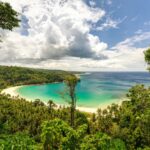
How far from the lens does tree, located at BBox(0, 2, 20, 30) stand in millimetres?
18125

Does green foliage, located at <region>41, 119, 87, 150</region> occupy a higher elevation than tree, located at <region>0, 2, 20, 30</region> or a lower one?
lower

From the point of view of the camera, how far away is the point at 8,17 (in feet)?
61.7

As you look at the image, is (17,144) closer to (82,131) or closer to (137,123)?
(82,131)

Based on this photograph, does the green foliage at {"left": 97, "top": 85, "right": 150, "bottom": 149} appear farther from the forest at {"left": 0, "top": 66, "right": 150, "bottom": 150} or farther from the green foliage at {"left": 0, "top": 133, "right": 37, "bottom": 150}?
the green foliage at {"left": 0, "top": 133, "right": 37, "bottom": 150}

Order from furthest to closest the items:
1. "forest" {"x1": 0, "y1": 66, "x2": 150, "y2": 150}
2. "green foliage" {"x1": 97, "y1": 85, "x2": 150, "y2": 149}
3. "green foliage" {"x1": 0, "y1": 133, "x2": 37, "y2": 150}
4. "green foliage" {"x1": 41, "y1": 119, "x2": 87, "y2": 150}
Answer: "green foliage" {"x1": 97, "y1": 85, "x2": 150, "y2": 149} → "green foliage" {"x1": 41, "y1": 119, "x2": 87, "y2": 150} → "forest" {"x1": 0, "y1": 66, "x2": 150, "y2": 150} → "green foliage" {"x1": 0, "y1": 133, "x2": 37, "y2": 150}

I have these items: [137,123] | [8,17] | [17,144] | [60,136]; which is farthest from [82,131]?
[137,123]

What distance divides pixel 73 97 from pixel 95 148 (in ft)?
69.2

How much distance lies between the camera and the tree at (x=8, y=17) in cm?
1812

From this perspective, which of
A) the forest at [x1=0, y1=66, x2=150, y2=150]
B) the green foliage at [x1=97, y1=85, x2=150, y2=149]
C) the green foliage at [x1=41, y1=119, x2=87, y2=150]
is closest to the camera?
the forest at [x1=0, y1=66, x2=150, y2=150]

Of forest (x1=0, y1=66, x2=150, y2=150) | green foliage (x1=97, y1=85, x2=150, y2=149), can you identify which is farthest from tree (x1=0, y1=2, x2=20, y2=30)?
green foliage (x1=97, y1=85, x2=150, y2=149)

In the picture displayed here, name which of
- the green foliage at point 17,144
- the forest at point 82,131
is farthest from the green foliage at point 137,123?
the green foliage at point 17,144

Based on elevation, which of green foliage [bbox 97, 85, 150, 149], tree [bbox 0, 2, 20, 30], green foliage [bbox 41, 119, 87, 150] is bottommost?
green foliage [bbox 97, 85, 150, 149]

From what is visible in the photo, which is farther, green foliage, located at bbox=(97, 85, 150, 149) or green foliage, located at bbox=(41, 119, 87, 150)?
green foliage, located at bbox=(97, 85, 150, 149)

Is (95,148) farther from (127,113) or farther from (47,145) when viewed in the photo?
(127,113)
